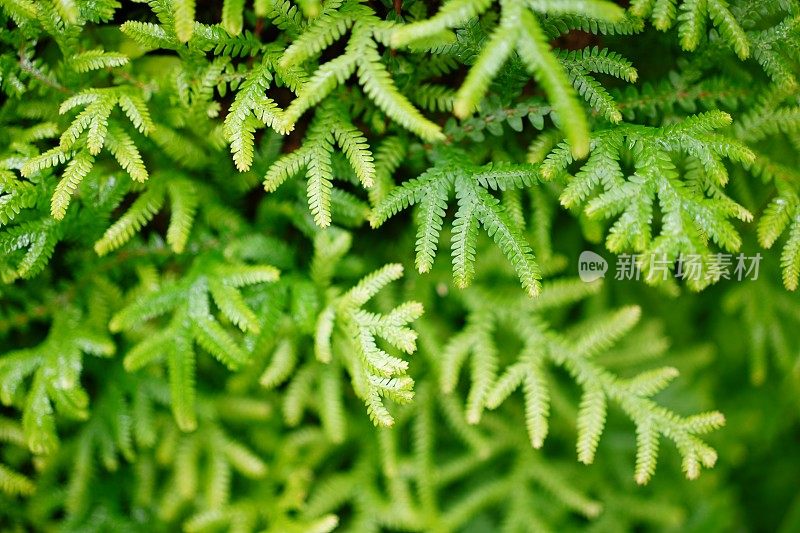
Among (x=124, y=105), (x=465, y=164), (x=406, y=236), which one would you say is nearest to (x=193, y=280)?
(x=124, y=105)

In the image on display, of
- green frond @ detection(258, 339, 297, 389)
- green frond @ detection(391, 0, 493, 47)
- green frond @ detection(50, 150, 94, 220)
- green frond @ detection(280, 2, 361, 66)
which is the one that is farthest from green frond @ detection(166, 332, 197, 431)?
green frond @ detection(391, 0, 493, 47)

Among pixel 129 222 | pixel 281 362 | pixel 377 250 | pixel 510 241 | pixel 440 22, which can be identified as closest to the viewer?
pixel 440 22

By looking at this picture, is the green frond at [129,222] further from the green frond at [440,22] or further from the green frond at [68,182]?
the green frond at [440,22]

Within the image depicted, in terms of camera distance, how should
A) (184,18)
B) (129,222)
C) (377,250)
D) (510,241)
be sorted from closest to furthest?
(184,18) → (510,241) → (129,222) → (377,250)

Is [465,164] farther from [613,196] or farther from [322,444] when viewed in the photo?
[322,444]

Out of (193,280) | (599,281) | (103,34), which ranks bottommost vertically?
(599,281)

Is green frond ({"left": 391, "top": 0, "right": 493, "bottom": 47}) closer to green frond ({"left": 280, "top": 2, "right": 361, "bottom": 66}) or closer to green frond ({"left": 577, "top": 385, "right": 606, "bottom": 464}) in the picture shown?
green frond ({"left": 280, "top": 2, "right": 361, "bottom": 66})

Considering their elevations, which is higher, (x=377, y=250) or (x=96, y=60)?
(x=96, y=60)

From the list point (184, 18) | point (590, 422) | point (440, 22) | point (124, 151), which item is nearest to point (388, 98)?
point (440, 22)

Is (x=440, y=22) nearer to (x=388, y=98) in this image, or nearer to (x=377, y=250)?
(x=388, y=98)
